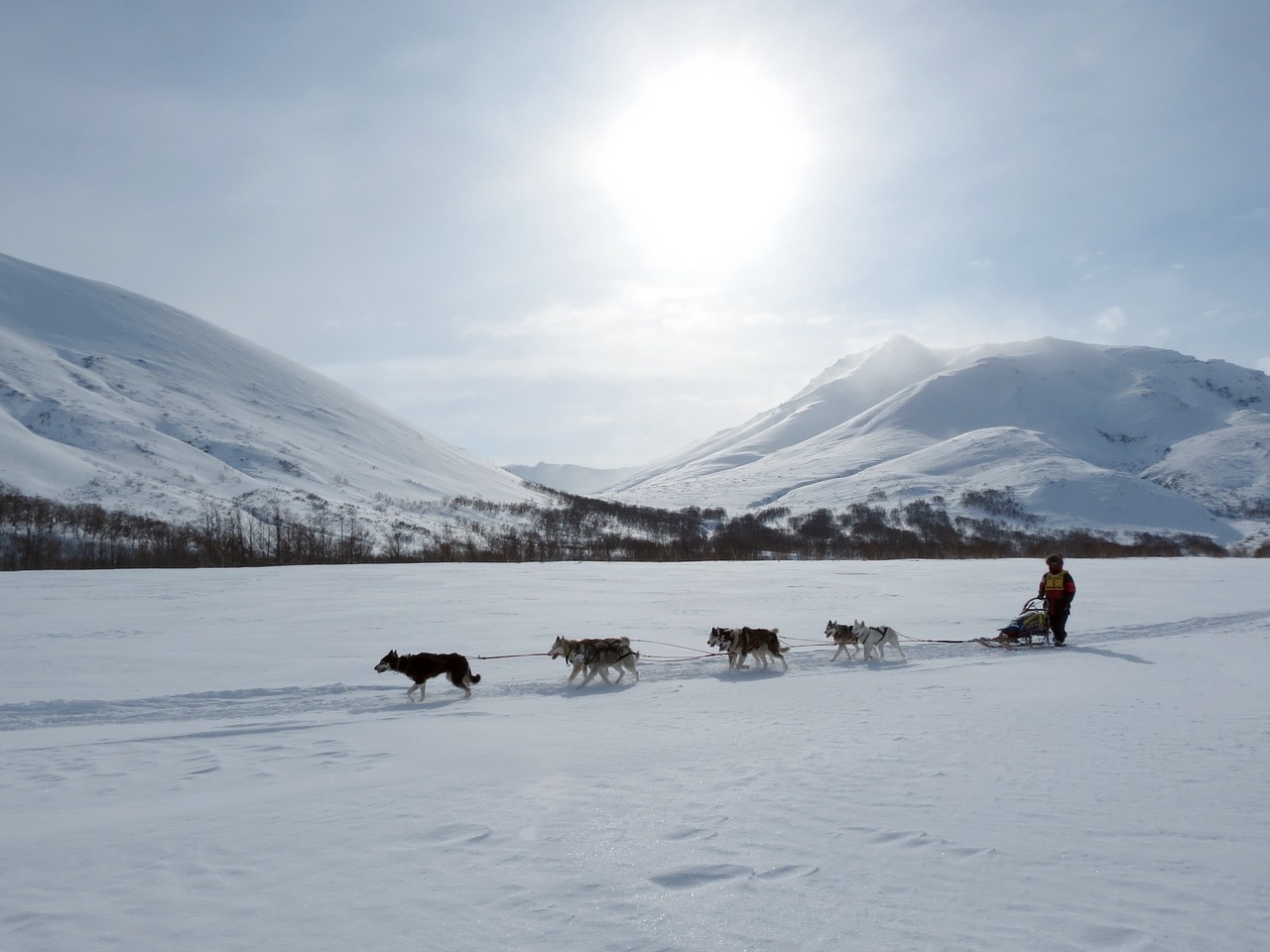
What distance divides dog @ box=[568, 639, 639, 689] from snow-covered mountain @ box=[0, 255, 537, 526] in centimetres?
5591

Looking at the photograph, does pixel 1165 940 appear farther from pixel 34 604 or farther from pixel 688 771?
pixel 34 604

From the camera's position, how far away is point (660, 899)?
4.10 meters

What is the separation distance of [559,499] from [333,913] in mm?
104346

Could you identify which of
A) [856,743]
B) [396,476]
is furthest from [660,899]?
[396,476]

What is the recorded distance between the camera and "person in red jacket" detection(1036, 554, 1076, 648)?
14438 millimetres

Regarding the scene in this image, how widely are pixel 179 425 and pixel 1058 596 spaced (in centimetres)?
9140

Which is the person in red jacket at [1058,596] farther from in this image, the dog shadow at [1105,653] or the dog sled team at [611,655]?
the dog sled team at [611,655]

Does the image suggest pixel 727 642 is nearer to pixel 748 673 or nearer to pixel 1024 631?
pixel 748 673

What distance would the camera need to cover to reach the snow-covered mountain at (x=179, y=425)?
207 ft

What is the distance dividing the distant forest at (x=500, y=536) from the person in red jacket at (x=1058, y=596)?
105ft

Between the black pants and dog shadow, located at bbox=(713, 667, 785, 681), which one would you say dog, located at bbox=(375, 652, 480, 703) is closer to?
dog shadow, located at bbox=(713, 667, 785, 681)

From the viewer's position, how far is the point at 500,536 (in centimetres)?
7175

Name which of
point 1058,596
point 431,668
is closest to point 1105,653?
point 1058,596

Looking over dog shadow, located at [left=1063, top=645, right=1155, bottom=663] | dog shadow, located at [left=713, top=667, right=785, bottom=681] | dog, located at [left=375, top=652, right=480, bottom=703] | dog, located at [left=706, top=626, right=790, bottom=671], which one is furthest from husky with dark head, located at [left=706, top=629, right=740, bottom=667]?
dog shadow, located at [left=1063, top=645, right=1155, bottom=663]
